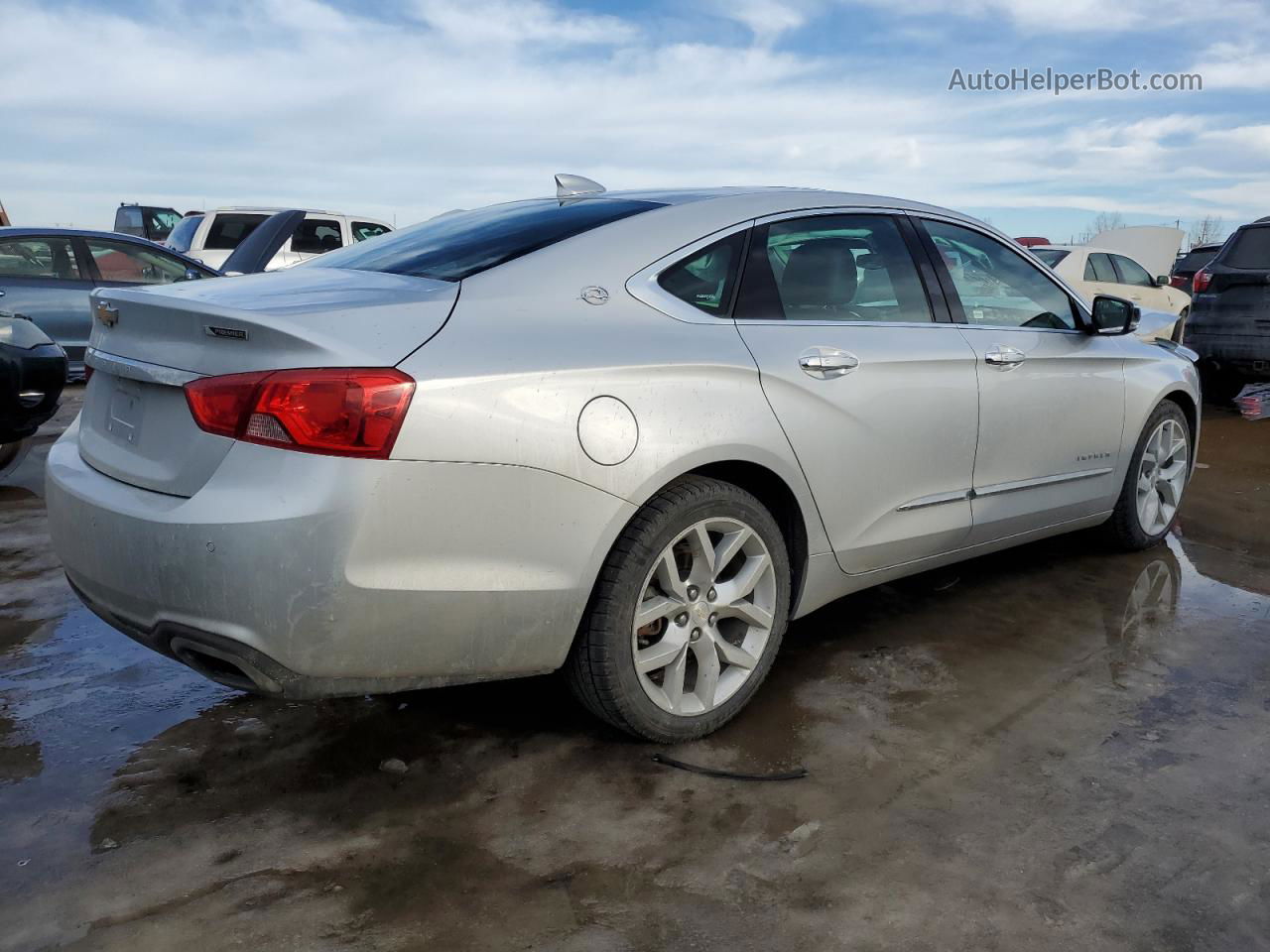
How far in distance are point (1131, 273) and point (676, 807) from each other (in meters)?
14.2

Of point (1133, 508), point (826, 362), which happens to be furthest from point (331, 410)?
point (1133, 508)

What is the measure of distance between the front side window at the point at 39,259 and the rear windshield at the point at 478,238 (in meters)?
6.96

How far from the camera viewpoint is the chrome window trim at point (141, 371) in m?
2.49

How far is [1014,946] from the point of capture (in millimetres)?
2117

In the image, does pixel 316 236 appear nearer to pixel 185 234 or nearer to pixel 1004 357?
pixel 185 234

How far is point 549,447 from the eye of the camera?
2480 mm

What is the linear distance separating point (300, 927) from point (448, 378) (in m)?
1.15

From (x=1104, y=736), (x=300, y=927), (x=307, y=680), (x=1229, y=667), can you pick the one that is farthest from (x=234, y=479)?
(x=1229, y=667)

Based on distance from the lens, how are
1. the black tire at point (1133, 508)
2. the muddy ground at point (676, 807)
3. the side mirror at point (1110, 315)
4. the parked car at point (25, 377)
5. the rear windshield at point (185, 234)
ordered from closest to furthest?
the muddy ground at point (676, 807) < the side mirror at point (1110, 315) < the black tire at point (1133, 508) < the parked car at point (25, 377) < the rear windshield at point (185, 234)

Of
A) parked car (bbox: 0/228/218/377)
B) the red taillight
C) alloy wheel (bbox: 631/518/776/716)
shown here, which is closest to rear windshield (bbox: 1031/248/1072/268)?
parked car (bbox: 0/228/218/377)

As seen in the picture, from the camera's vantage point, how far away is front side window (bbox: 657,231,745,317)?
9.64ft

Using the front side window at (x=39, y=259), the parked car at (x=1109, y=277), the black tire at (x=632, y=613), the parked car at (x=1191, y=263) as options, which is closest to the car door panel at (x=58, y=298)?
the front side window at (x=39, y=259)

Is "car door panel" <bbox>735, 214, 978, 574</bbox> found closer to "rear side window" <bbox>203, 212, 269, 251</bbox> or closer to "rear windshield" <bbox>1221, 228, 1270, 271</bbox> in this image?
"rear windshield" <bbox>1221, 228, 1270, 271</bbox>

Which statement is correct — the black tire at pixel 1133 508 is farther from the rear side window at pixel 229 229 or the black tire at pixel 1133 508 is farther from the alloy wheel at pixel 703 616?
the rear side window at pixel 229 229
